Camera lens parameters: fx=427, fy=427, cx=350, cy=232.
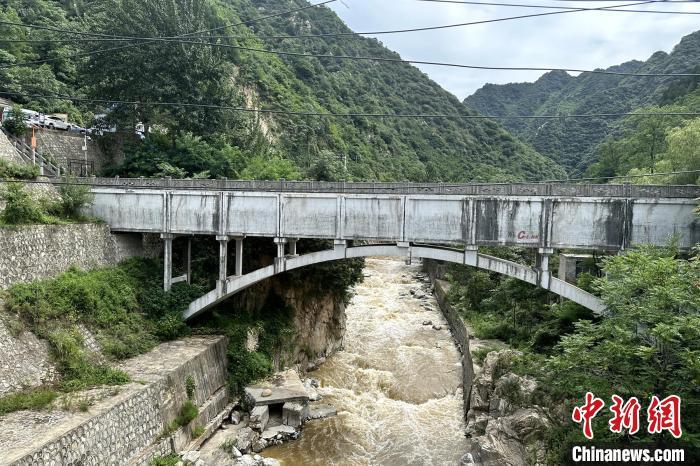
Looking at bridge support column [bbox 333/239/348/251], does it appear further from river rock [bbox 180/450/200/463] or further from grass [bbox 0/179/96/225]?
grass [bbox 0/179/96/225]

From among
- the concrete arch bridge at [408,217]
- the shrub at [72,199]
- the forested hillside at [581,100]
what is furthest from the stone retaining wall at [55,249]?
the forested hillside at [581,100]

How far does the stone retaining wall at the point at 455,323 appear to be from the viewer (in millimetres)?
16089

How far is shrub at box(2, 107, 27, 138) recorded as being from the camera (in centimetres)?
1917

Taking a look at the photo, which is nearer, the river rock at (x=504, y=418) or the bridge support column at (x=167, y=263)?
the river rock at (x=504, y=418)

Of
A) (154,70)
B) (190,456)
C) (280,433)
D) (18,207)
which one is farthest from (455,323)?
(154,70)

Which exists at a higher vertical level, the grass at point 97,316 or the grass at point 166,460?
the grass at point 97,316

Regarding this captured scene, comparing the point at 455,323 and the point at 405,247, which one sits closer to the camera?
the point at 405,247

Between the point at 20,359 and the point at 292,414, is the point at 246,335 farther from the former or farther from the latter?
the point at 20,359

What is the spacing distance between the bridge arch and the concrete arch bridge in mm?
31

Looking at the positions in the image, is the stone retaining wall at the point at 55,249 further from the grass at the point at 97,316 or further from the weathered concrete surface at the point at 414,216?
the weathered concrete surface at the point at 414,216

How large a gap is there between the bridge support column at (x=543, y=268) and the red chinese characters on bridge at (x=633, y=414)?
383 centimetres

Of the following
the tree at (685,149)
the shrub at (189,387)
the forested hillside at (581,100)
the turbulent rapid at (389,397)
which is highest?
the forested hillside at (581,100)

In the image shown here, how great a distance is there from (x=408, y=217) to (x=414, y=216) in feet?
0.62

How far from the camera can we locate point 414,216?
13.4 meters
